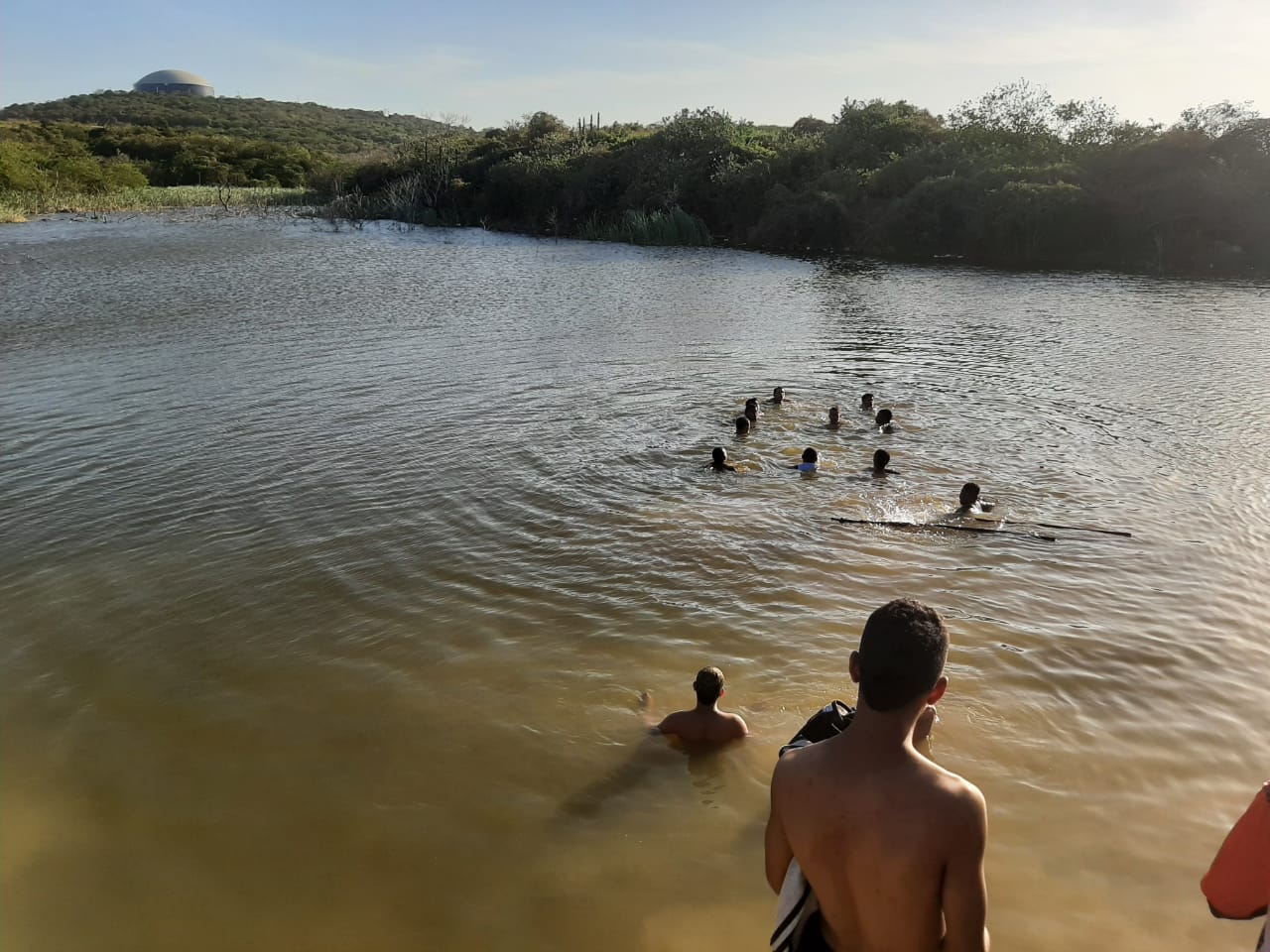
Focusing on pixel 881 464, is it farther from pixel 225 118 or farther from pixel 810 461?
pixel 225 118

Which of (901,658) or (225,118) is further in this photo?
(225,118)

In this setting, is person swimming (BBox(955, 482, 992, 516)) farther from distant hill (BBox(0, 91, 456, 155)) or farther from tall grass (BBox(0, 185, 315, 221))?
distant hill (BBox(0, 91, 456, 155))

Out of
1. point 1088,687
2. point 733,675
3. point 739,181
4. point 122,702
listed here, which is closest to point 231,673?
point 122,702

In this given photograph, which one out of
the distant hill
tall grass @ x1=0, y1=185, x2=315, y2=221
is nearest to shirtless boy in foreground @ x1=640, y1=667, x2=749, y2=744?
tall grass @ x1=0, y1=185, x2=315, y2=221

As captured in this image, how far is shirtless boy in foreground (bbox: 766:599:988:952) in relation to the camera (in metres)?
2.53

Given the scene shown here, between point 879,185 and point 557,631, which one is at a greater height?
point 879,185

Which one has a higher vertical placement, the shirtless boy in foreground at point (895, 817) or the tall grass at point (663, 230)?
the tall grass at point (663, 230)

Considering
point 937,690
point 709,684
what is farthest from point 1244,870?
point 709,684

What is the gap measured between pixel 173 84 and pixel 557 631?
202080 mm

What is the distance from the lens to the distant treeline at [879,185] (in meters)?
34.4

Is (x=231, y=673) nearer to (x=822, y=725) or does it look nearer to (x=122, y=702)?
(x=122, y=702)

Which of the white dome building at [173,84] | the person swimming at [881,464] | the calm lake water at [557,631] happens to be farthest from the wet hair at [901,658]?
the white dome building at [173,84]

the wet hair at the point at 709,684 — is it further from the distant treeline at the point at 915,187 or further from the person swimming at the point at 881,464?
the distant treeline at the point at 915,187

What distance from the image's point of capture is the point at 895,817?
2.54 meters
